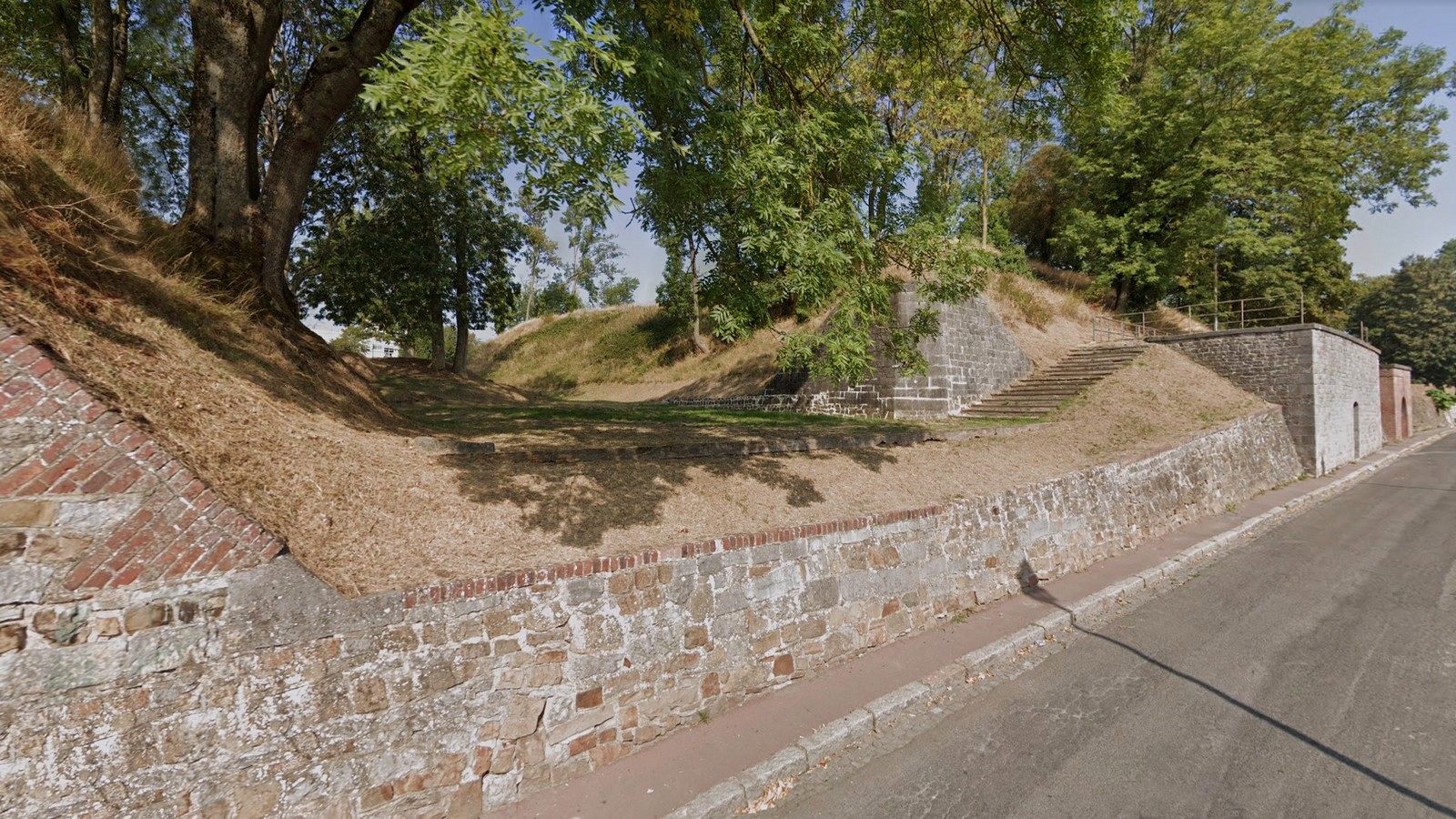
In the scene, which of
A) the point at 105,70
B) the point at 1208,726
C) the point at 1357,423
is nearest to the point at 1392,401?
the point at 1357,423

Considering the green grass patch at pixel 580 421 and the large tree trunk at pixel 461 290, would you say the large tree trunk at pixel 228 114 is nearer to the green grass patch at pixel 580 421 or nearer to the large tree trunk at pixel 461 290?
the green grass patch at pixel 580 421

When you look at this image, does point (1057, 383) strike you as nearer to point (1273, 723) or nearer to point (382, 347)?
point (1273, 723)

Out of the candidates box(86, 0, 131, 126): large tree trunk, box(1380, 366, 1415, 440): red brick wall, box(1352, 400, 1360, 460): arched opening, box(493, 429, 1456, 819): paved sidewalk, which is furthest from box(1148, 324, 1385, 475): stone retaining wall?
box(86, 0, 131, 126): large tree trunk

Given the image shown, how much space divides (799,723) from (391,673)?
3.00m

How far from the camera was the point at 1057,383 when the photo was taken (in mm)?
18328

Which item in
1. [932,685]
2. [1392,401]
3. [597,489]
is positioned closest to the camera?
[932,685]

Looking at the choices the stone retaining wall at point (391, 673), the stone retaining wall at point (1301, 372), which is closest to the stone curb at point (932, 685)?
the stone retaining wall at point (391, 673)

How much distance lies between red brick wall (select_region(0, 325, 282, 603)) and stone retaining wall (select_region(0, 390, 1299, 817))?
0.09m

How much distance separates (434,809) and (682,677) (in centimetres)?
182

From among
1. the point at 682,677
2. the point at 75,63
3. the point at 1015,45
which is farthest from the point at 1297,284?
the point at 75,63

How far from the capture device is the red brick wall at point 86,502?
2799 millimetres

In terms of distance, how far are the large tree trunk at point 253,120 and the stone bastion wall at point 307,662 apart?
498cm

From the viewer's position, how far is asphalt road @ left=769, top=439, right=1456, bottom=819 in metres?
3.94

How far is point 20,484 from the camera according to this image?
282cm
